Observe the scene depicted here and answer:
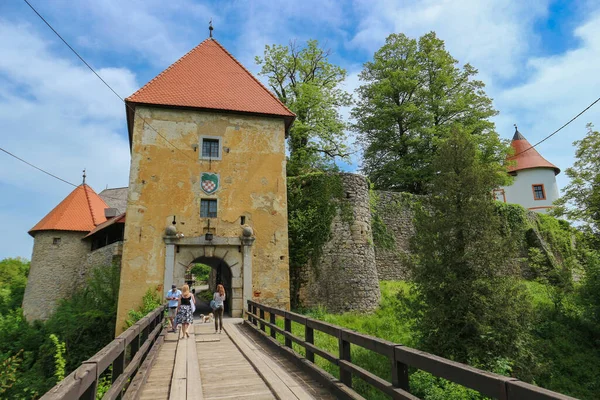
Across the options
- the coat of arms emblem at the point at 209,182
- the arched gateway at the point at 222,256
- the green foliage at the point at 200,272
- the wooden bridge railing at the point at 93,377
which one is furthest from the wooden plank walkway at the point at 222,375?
the green foliage at the point at 200,272

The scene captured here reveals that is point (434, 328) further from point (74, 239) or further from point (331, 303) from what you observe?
point (74, 239)

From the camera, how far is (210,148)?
12992 mm

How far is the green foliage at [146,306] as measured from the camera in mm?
10914

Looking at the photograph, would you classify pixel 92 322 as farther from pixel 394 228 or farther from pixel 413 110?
pixel 413 110

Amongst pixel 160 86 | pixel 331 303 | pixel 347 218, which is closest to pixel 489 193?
pixel 347 218

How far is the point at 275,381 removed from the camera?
452 centimetres

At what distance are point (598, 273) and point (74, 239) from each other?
896 inches

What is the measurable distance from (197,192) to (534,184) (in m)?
28.5

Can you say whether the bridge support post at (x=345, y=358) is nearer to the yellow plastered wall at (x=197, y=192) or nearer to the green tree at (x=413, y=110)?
the yellow plastered wall at (x=197, y=192)

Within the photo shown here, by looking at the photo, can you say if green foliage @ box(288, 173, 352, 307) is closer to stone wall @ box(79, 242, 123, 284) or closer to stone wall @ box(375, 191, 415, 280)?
stone wall @ box(375, 191, 415, 280)

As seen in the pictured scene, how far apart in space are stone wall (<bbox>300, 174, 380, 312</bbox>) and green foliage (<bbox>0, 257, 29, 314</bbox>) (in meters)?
19.3

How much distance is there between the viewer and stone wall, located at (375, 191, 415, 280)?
55.4 ft

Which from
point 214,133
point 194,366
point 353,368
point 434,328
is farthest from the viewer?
point 214,133

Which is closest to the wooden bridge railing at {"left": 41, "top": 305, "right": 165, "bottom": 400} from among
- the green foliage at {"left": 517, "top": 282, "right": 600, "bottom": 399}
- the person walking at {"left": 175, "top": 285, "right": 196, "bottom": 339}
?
the person walking at {"left": 175, "top": 285, "right": 196, "bottom": 339}
